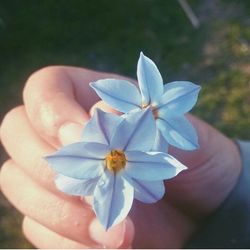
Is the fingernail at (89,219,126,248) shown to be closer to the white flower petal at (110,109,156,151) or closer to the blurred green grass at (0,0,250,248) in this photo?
the white flower petal at (110,109,156,151)

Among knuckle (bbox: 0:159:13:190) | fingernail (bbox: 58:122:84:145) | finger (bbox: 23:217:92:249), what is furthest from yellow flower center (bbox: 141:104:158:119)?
knuckle (bbox: 0:159:13:190)

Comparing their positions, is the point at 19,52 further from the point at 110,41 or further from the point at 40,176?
the point at 40,176

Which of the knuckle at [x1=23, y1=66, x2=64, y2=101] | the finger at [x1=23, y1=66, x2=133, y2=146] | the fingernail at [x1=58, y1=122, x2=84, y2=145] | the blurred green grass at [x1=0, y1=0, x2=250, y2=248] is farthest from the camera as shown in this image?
the blurred green grass at [x1=0, y1=0, x2=250, y2=248]

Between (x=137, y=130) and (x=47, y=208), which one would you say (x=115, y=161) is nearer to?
(x=137, y=130)

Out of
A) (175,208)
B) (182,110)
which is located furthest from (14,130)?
(182,110)

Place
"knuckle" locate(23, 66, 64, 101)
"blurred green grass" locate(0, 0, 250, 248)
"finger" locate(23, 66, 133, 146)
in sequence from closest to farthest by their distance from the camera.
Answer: "finger" locate(23, 66, 133, 146) < "knuckle" locate(23, 66, 64, 101) < "blurred green grass" locate(0, 0, 250, 248)

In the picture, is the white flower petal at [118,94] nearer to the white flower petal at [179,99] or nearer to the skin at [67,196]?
the white flower petal at [179,99]
